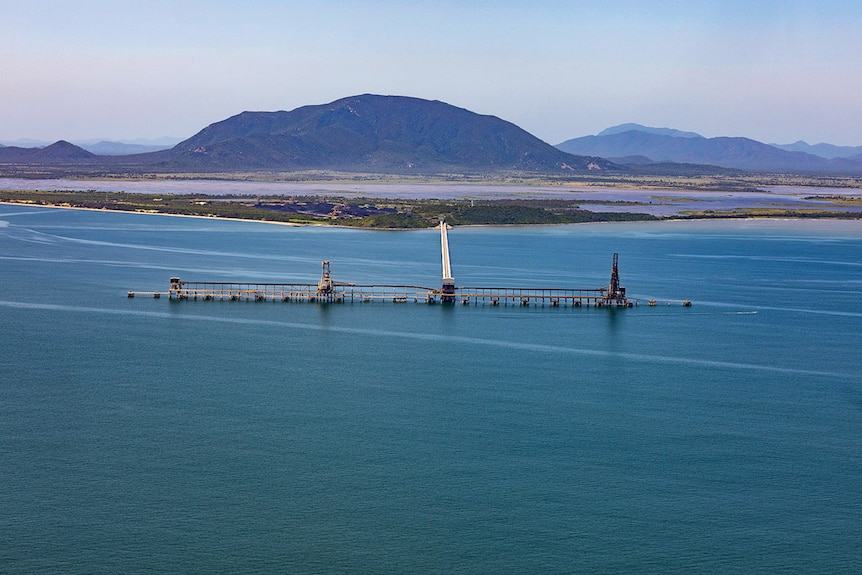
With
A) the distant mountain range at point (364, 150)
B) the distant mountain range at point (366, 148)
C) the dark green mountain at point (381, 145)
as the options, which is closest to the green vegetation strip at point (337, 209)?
the distant mountain range at point (364, 150)

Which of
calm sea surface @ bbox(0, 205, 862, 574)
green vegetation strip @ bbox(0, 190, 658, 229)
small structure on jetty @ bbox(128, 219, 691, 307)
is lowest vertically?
calm sea surface @ bbox(0, 205, 862, 574)

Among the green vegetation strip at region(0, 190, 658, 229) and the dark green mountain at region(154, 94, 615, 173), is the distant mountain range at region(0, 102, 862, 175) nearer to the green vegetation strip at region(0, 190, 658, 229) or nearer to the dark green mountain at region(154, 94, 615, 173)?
the dark green mountain at region(154, 94, 615, 173)

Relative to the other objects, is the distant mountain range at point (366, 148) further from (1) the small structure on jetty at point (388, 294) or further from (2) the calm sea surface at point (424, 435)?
(2) the calm sea surface at point (424, 435)

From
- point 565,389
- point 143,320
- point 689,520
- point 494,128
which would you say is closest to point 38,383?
point 143,320

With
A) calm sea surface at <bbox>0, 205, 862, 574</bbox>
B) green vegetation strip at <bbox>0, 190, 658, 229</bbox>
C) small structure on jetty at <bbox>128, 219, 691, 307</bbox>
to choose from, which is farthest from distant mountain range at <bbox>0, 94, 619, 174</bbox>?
calm sea surface at <bbox>0, 205, 862, 574</bbox>

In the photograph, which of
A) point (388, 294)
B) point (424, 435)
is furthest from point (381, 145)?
point (424, 435)

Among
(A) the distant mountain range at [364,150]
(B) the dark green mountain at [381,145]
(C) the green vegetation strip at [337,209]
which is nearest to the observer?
(C) the green vegetation strip at [337,209]
